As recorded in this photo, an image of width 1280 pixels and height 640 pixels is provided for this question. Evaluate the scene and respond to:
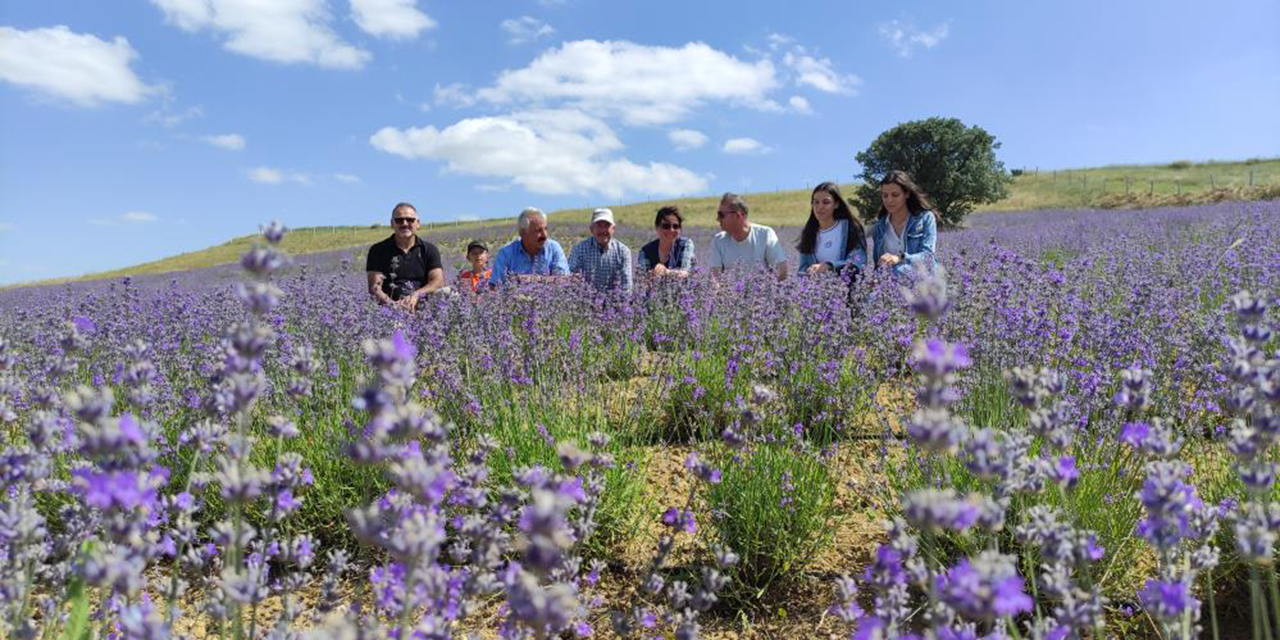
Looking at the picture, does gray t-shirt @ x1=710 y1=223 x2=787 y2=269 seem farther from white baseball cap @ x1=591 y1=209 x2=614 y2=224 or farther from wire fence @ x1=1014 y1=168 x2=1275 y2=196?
wire fence @ x1=1014 y1=168 x2=1275 y2=196

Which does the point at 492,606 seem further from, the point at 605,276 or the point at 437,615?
the point at 605,276

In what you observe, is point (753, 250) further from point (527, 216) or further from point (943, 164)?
point (943, 164)

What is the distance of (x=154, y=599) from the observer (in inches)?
98.6

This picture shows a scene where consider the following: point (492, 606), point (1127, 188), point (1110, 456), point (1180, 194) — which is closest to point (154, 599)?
point (492, 606)

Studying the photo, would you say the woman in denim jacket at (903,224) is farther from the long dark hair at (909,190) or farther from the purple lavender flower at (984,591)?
the purple lavender flower at (984,591)

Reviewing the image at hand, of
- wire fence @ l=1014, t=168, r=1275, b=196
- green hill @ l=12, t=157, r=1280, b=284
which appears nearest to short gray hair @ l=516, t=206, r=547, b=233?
green hill @ l=12, t=157, r=1280, b=284

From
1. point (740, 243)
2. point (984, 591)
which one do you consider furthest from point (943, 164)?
point (984, 591)

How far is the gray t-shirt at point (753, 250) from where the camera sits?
630cm

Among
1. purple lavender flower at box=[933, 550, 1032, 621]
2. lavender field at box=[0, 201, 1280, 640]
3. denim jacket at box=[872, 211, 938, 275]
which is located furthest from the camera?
denim jacket at box=[872, 211, 938, 275]

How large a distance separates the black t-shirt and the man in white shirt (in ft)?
8.23

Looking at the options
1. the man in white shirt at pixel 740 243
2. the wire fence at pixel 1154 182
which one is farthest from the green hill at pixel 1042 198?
the man in white shirt at pixel 740 243

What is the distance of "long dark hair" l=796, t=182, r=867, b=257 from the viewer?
5.87 m

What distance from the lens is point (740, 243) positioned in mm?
6457

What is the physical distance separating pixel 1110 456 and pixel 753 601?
1.45 meters
